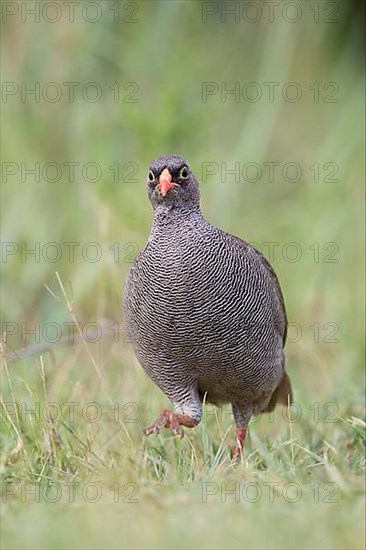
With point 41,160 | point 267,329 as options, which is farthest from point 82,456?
point 41,160

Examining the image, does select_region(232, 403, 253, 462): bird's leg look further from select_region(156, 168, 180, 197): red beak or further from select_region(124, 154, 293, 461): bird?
select_region(156, 168, 180, 197): red beak

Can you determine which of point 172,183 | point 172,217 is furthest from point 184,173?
point 172,217

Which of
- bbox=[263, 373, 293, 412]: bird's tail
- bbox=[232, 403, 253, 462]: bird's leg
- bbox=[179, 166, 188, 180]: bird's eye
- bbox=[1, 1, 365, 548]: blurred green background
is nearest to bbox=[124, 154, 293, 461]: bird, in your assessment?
bbox=[179, 166, 188, 180]: bird's eye

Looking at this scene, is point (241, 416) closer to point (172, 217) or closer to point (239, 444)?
point (239, 444)

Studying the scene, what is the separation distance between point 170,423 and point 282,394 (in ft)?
3.67

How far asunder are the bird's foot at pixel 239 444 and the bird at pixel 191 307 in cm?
2

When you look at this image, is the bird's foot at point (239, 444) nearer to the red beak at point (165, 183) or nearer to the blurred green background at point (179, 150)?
the blurred green background at point (179, 150)

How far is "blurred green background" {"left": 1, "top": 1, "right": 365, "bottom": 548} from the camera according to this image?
27.3 feet

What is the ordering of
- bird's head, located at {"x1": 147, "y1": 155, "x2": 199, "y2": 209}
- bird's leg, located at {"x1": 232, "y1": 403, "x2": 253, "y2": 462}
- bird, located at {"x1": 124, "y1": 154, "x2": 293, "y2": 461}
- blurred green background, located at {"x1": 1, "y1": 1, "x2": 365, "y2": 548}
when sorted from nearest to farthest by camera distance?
bird, located at {"x1": 124, "y1": 154, "x2": 293, "y2": 461}
bird's head, located at {"x1": 147, "y1": 155, "x2": 199, "y2": 209}
bird's leg, located at {"x1": 232, "y1": 403, "x2": 253, "y2": 462}
blurred green background, located at {"x1": 1, "y1": 1, "x2": 365, "y2": 548}

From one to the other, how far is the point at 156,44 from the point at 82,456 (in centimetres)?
469

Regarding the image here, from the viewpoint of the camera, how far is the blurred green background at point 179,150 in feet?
27.3

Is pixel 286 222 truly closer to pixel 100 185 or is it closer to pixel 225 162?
pixel 225 162

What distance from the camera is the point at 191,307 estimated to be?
5246 millimetres

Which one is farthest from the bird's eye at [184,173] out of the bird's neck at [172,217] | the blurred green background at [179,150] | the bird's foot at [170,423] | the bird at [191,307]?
the blurred green background at [179,150]
